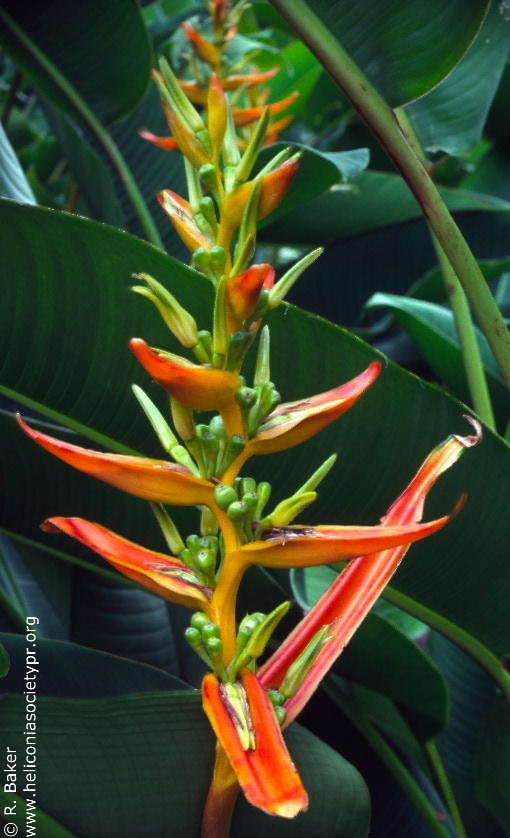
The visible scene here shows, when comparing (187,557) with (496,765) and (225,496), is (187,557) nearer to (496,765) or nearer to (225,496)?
(225,496)

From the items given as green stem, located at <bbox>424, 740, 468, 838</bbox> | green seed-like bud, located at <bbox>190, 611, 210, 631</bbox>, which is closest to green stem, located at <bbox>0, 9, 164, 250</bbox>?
green stem, located at <bbox>424, 740, 468, 838</bbox>

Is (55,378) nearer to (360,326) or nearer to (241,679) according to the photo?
(241,679)

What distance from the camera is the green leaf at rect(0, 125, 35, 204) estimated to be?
83 cm

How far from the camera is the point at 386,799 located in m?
0.83

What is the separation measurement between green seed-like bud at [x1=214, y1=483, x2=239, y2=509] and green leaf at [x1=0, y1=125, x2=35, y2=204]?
502 millimetres

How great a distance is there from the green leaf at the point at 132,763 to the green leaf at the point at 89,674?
18 centimetres

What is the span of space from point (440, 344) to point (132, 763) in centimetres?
56

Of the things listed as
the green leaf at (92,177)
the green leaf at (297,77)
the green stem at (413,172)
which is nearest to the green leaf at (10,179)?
the green leaf at (92,177)

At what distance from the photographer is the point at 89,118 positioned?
1130 millimetres

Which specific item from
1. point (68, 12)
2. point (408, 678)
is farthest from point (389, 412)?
point (68, 12)

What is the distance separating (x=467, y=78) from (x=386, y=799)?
74 cm

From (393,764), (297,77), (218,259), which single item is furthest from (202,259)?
(297,77)

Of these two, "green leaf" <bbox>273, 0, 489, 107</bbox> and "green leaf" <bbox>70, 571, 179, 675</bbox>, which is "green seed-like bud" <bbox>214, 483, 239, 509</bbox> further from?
"green leaf" <bbox>70, 571, 179, 675</bbox>

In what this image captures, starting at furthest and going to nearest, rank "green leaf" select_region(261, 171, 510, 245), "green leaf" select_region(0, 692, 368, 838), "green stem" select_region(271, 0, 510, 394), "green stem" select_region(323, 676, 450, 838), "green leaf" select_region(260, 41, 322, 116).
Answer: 1. "green leaf" select_region(260, 41, 322, 116)
2. "green leaf" select_region(261, 171, 510, 245)
3. "green stem" select_region(323, 676, 450, 838)
4. "green stem" select_region(271, 0, 510, 394)
5. "green leaf" select_region(0, 692, 368, 838)
